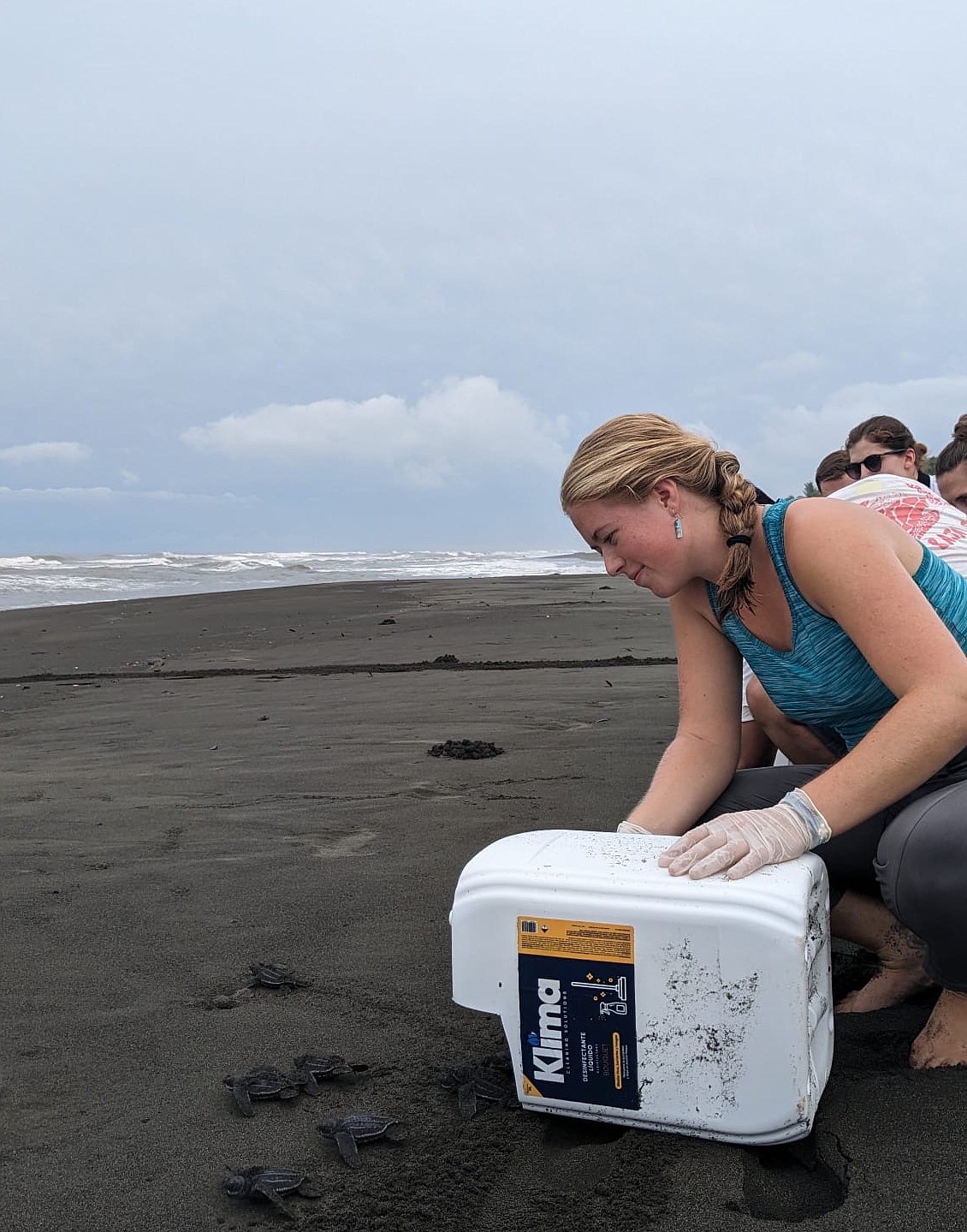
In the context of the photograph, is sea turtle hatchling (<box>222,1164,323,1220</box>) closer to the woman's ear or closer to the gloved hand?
the gloved hand

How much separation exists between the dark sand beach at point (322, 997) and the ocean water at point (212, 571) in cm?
→ 1286

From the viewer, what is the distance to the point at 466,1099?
6.25 ft

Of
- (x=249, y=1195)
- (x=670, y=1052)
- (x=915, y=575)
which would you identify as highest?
(x=915, y=575)

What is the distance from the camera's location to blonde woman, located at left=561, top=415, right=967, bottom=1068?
180cm

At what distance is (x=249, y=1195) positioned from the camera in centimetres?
164

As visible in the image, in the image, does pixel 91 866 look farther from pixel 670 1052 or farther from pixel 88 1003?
pixel 670 1052

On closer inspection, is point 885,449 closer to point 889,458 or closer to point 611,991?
point 889,458

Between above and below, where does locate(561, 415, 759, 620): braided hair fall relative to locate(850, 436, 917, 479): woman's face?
below

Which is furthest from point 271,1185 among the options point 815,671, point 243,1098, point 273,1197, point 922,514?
point 922,514

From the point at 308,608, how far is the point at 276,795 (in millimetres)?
10017

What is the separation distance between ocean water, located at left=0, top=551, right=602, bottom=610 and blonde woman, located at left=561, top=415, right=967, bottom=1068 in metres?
15.7

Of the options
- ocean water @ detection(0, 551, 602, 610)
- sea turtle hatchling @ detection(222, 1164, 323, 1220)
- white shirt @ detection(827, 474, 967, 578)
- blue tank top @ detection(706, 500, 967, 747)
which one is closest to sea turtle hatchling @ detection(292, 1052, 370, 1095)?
sea turtle hatchling @ detection(222, 1164, 323, 1220)

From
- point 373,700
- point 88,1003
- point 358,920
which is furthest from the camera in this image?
point 373,700

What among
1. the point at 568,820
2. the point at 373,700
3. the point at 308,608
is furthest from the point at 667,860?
the point at 308,608
